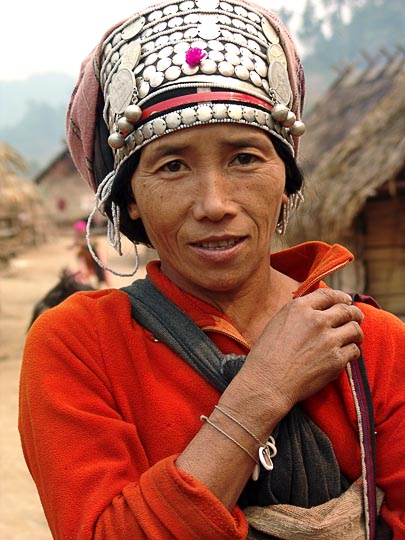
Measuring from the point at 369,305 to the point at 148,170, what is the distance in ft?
1.95

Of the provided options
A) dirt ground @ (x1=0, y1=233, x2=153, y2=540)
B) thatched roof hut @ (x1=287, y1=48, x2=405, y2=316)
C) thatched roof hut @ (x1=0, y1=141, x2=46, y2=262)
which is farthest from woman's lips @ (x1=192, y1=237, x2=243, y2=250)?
thatched roof hut @ (x1=0, y1=141, x2=46, y2=262)

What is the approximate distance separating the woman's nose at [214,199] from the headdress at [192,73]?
0.37 feet

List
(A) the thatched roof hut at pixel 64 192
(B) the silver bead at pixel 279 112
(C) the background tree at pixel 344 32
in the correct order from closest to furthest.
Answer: (B) the silver bead at pixel 279 112 → (A) the thatched roof hut at pixel 64 192 → (C) the background tree at pixel 344 32

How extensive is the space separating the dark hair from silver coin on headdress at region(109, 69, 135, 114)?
0.10 m

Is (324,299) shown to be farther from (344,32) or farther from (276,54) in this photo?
(344,32)

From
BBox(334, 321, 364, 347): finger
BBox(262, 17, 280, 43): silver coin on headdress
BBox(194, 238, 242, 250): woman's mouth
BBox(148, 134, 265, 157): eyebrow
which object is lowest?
BBox(334, 321, 364, 347): finger

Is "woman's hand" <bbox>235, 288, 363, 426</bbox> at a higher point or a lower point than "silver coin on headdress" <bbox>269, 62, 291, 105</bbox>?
lower

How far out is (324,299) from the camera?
4.36 ft

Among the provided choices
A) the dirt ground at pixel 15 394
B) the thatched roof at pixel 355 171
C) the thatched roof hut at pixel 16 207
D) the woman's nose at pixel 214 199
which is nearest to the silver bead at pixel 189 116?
the woman's nose at pixel 214 199

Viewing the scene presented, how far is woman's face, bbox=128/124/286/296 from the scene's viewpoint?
127 cm

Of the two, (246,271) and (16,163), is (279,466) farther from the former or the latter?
(16,163)

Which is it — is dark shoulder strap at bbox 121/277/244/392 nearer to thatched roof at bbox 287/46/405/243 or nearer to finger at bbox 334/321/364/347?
finger at bbox 334/321/364/347

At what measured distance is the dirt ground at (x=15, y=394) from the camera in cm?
475

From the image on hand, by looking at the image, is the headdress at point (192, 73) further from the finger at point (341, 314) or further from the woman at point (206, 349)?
the finger at point (341, 314)
